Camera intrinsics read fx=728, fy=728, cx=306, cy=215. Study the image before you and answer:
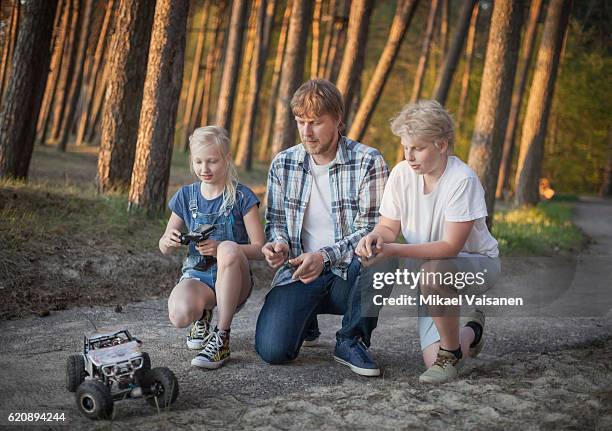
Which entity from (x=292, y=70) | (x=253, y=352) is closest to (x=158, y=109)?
(x=253, y=352)

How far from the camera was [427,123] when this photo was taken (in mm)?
3941

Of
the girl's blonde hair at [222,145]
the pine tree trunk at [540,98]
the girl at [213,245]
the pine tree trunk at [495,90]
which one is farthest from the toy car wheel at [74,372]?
the pine tree trunk at [540,98]

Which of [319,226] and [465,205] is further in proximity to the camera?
[319,226]

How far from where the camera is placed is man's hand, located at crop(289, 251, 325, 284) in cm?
410

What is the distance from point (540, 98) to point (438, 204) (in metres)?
12.6

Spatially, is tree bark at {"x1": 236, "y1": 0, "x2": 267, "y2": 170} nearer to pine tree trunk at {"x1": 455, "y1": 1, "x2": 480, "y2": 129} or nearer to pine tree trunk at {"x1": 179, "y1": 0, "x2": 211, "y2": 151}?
pine tree trunk at {"x1": 179, "y1": 0, "x2": 211, "y2": 151}

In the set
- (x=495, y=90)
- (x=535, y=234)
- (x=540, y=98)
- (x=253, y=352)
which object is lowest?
(x=253, y=352)

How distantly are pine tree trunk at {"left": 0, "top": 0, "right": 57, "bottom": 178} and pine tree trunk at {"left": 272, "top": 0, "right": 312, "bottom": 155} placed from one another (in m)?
3.91

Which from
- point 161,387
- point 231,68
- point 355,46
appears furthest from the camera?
point 231,68

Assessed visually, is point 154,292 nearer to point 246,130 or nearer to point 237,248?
point 237,248

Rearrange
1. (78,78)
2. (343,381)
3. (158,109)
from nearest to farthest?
(343,381) → (158,109) → (78,78)

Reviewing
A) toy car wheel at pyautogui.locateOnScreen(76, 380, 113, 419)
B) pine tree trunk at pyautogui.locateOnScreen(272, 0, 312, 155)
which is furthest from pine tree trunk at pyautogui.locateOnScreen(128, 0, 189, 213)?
toy car wheel at pyautogui.locateOnScreen(76, 380, 113, 419)

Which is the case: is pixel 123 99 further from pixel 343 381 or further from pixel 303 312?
pixel 343 381

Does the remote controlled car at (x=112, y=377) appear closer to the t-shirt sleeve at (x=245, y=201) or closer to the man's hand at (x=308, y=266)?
the man's hand at (x=308, y=266)
